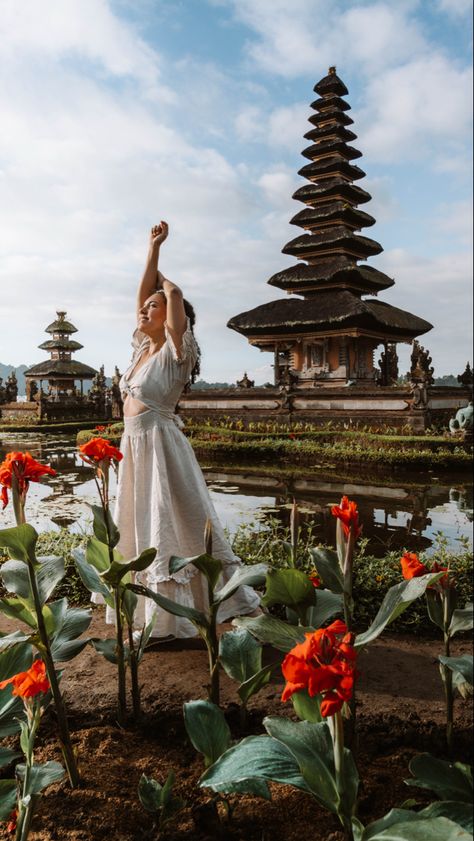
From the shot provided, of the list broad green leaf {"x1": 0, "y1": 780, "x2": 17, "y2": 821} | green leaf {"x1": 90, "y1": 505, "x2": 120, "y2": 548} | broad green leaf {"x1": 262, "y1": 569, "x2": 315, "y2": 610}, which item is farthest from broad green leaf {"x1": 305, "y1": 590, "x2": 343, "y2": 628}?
broad green leaf {"x1": 0, "y1": 780, "x2": 17, "y2": 821}

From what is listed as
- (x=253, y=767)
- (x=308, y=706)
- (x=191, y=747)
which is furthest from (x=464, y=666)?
(x=191, y=747)

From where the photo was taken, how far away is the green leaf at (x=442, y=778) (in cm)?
134

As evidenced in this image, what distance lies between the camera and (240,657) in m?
1.98

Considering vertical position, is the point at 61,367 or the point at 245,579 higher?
the point at 61,367

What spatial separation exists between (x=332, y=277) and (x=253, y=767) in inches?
917

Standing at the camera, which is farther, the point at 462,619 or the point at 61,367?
the point at 61,367

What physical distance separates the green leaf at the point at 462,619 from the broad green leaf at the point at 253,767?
76 cm

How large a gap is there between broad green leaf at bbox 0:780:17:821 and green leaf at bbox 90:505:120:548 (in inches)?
31.5

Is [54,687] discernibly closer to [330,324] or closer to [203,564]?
[203,564]

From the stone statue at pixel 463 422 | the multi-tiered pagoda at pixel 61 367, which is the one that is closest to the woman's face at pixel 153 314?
the stone statue at pixel 463 422

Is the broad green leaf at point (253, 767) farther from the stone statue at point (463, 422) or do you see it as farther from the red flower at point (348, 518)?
the stone statue at point (463, 422)

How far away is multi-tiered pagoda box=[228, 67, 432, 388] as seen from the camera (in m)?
22.9

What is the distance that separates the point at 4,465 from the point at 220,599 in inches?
32.5

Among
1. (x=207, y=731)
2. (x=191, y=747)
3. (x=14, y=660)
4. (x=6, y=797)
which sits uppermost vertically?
(x=14, y=660)
